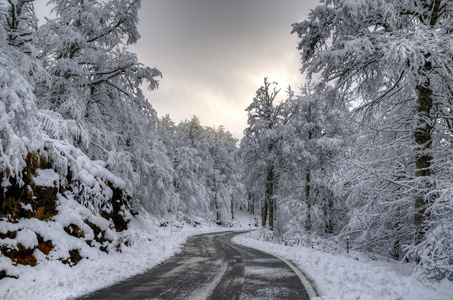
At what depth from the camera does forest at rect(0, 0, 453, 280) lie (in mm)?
5834

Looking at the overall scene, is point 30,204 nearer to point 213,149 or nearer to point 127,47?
point 127,47

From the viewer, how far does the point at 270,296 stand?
16.8 feet

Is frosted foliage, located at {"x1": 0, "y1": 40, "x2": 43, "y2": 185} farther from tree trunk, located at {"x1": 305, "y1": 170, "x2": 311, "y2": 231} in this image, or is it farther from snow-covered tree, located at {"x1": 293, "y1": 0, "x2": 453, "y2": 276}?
tree trunk, located at {"x1": 305, "y1": 170, "x2": 311, "y2": 231}

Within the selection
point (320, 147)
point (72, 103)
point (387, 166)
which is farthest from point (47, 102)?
point (320, 147)

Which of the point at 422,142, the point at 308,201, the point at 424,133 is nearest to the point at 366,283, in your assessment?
the point at 422,142

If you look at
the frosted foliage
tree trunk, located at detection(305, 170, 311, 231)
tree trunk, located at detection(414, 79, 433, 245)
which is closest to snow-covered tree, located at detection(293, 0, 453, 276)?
tree trunk, located at detection(414, 79, 433, 245)

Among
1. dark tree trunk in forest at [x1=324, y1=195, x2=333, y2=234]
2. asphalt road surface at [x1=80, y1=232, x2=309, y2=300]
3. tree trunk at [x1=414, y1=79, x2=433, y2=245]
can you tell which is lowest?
asphalt road surface at [x1=80, y1=232, x2=309, y2=300]

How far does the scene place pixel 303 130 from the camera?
1750 cm

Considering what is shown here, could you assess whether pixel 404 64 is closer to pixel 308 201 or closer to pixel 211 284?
pixel 211 284

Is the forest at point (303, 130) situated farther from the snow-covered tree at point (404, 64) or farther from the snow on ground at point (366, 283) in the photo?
the snow on ground at point (366, 283)

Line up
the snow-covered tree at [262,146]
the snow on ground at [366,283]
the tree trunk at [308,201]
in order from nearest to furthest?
the snow on ground at [366,283] < the tree trunk at [308,201] < the snow-covered tree at [262,146]

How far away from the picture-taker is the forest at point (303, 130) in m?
5.83

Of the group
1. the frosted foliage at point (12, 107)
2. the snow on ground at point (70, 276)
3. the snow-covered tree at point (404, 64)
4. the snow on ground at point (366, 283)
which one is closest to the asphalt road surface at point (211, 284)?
the snow on ground at point (70, 276)

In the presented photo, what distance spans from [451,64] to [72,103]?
12.4 metres
